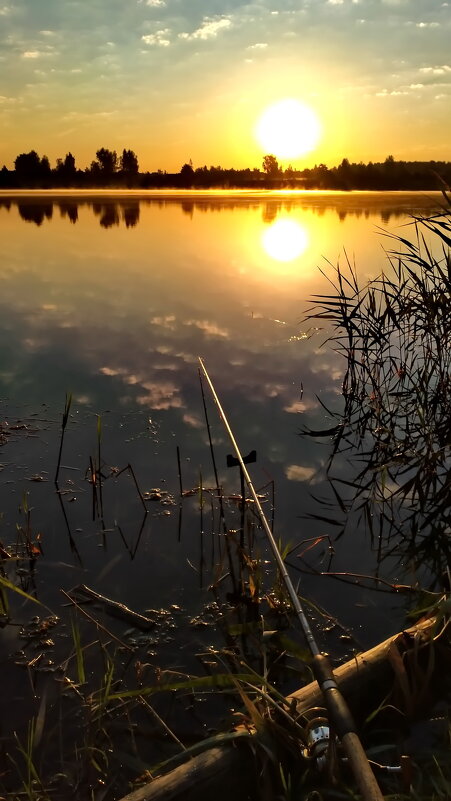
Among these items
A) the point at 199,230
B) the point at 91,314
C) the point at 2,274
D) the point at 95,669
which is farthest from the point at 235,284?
the point at 199,230

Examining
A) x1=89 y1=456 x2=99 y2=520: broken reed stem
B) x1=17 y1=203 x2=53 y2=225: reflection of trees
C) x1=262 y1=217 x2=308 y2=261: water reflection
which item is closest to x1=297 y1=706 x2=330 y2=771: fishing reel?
x1=89 y1=456 x2=99 y2=520: broken reed stem

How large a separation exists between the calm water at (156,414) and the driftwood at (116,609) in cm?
14

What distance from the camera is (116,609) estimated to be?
14.3 ft

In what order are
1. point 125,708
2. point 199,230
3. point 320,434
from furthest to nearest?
point 199,230 < point 320,434 < point 125,708

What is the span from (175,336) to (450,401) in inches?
276

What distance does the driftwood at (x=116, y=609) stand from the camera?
13.9 feet

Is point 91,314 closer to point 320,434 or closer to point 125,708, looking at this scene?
point 320,434

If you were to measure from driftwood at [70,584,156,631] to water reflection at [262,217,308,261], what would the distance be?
21675 millimetres

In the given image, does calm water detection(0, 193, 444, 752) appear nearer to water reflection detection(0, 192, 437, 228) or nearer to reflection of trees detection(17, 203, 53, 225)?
water reflection detection(0, 192, 437, 228)

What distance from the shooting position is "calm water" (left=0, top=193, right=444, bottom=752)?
4828 mm

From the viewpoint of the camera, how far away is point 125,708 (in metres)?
3.48

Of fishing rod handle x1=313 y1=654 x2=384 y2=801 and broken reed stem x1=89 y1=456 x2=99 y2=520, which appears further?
broken reed stem x1=89 y1=456 x2=99 y2=520

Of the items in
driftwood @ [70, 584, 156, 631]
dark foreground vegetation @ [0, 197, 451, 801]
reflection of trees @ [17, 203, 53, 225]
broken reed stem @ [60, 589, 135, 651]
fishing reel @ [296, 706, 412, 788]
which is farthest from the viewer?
reflection of trees @ [17, 203, 53, 225]

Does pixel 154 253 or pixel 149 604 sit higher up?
pixel 154 253
